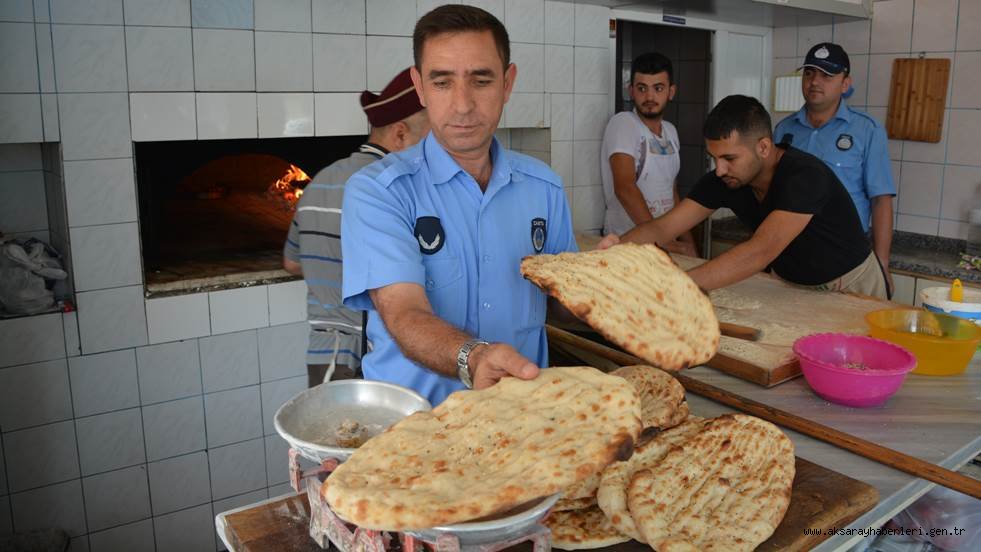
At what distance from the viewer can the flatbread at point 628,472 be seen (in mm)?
1366

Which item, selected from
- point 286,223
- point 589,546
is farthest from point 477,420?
point 286,223

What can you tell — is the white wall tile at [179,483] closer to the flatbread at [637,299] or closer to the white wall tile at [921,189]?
the flatbread at [637,299]

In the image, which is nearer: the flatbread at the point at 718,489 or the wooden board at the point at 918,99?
the flatbread at the point at 718,489

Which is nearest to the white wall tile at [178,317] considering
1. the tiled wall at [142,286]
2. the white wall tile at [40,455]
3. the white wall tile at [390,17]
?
the tiled wall at [142,286]

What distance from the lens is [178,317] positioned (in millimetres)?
3072

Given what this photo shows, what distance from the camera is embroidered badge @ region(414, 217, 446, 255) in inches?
68.6

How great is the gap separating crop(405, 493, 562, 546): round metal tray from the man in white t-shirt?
301cm

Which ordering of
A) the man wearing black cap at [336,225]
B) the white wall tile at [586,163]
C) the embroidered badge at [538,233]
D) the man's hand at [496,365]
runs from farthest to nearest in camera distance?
1. the white wall tile at [586,163]
2. the man wearing black cap at [336,225]
3. the embroidered badge at [538,233]
4. the man's hand at [496,365]

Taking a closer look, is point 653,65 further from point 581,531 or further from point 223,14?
point 581,531

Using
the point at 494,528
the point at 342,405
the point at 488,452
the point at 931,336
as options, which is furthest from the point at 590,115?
the point at 494,528

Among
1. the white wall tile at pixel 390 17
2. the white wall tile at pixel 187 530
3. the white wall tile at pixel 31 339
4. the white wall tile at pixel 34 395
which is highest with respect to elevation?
the white wall tile at pixel 390 17

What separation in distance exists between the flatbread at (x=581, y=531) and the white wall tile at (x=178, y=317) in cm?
212

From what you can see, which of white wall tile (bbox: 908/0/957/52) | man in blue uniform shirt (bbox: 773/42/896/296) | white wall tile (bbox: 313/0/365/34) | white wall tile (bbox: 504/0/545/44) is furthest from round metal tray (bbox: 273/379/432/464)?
white wall tile (bbox: 908/0/957/52)

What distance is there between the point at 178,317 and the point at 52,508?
2.77ft
